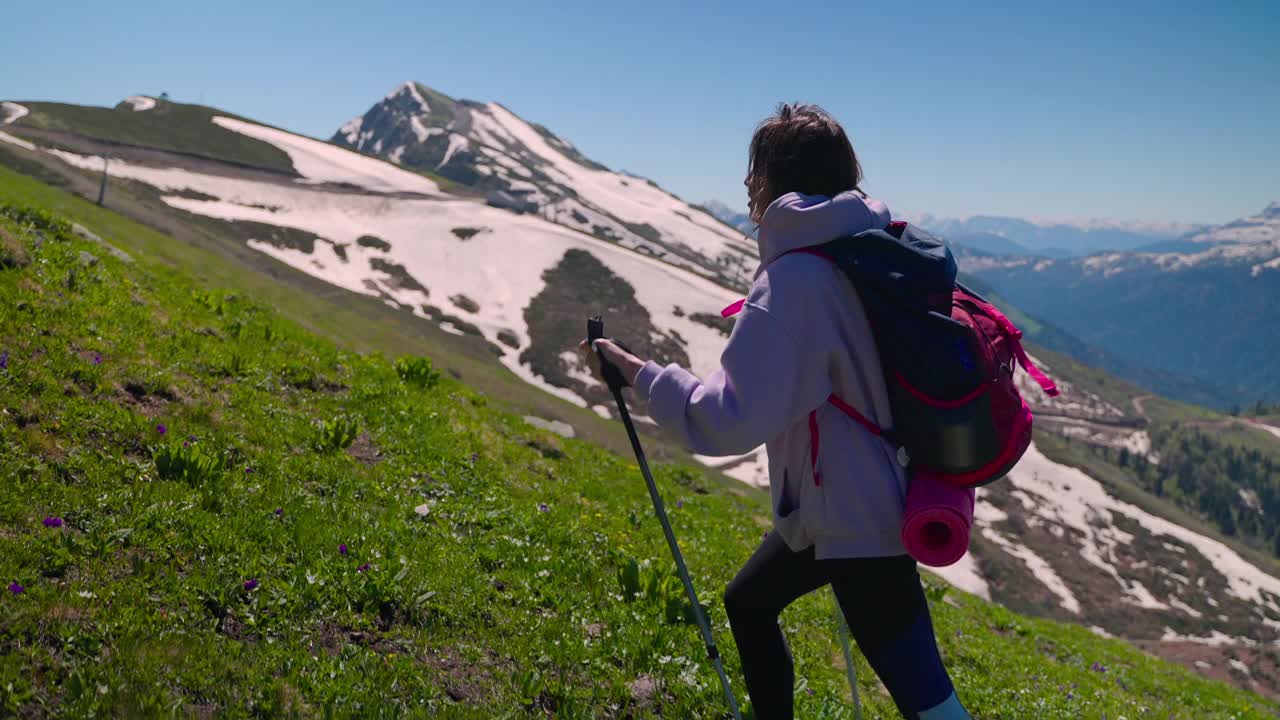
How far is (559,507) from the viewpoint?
10633 mm

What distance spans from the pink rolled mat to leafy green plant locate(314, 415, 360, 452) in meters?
8.51

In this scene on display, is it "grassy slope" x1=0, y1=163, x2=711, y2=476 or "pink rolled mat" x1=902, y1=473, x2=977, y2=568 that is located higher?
"pink rolled mat" x1=902, y1=473, x2=977, y2=568

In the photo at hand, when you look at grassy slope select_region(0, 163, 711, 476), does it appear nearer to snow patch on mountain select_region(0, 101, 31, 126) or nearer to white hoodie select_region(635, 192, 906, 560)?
white hoodie select_region(635, 192, 906, 560)

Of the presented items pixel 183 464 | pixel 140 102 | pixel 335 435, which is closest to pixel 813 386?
pixel 183 464

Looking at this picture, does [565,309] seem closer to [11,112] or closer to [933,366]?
[933,366]

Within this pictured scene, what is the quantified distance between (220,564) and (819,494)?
18.0ft

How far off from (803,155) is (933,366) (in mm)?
1395

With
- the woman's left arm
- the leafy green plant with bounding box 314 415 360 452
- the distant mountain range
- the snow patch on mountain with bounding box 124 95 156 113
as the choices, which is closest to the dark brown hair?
the woman's left arm

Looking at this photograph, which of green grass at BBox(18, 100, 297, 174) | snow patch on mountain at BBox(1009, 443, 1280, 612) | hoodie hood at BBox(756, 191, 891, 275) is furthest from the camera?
green grass at BBox(18, 100, 297, 174)

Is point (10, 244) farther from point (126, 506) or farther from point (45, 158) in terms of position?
point (45, 158)

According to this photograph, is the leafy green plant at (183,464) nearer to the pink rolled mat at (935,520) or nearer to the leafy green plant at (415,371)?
the leafy green plant at (415,371)

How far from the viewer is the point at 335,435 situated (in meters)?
9.95

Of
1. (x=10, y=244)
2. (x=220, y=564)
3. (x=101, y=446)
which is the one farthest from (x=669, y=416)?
(x=10, y=244)

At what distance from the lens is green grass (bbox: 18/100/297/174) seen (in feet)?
447
